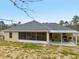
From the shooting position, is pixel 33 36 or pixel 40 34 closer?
pixel 40 34

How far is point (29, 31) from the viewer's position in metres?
29.0

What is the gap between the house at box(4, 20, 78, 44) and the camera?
1077 inches

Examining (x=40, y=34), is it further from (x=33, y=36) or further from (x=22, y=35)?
(x=22, y=35)

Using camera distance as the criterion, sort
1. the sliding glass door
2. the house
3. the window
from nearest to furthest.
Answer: the house
the sliding glass door
the window

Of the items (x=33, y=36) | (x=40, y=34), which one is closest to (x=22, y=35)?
(x=33, y=36)

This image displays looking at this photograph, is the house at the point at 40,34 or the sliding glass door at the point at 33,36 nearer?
the house at the point at 40,34

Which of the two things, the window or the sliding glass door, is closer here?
the sliding glass door

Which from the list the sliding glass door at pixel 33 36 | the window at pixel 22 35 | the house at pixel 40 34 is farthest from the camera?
the window at pixel 22 35

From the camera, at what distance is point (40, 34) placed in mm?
28234

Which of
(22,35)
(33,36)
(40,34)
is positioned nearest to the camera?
(40,34)

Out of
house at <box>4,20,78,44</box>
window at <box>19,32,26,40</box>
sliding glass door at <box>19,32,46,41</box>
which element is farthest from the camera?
window at <box>19,32,26,40</box>

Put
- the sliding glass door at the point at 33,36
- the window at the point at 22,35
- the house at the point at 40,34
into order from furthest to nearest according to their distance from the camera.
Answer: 1. the window at the point at 22,35
2. the sliding glass door at the point at 33,36
3. the house at the point at 40,34

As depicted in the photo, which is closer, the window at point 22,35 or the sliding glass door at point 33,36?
the sliding glass door at point 33,36

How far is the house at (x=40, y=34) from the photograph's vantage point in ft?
89.8
